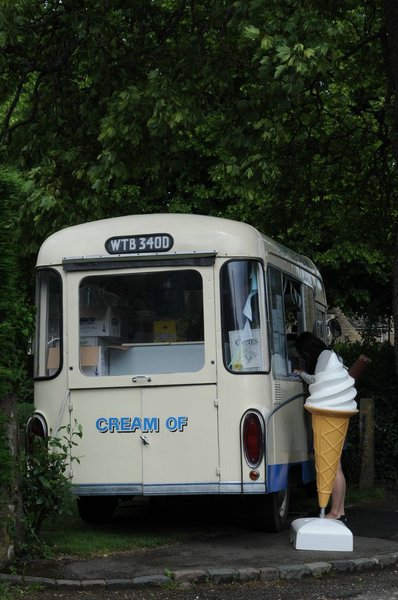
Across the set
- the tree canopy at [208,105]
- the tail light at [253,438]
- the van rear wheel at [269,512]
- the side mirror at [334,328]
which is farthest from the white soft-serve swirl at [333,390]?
the side mirror at [334,328]

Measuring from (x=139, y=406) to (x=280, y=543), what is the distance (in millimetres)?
1739

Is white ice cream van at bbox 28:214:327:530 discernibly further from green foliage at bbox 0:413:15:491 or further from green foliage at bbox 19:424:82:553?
green foliage at bbox 0:413:15:491

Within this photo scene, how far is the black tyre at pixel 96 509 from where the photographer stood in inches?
424

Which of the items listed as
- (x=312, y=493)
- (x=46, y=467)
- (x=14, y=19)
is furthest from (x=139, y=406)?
(x=14, y=19)

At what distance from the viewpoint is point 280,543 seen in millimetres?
9383

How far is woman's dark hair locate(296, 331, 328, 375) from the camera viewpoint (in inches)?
397

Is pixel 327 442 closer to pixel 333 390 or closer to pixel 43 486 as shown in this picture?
pixel 333 390

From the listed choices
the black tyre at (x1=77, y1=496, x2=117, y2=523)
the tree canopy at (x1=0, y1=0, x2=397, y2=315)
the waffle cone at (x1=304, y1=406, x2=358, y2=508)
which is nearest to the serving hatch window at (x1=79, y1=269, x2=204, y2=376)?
the waffle cone at (x1=304, y1=406, x2=358, y2=508)

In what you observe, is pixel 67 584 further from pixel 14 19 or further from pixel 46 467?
pixel 14 19

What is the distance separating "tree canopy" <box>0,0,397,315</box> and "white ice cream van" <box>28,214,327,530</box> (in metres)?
2.64

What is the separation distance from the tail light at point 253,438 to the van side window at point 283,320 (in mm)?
592

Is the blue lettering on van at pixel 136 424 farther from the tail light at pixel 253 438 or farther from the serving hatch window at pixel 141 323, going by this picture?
the tail light at pixel 253 438

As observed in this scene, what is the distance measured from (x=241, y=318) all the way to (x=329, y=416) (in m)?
1.18

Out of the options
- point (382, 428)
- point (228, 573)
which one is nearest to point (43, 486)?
point (228, 573)
